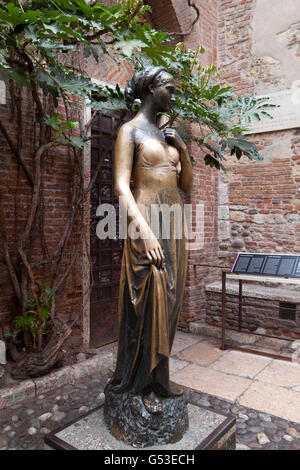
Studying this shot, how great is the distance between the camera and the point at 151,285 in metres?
1.81

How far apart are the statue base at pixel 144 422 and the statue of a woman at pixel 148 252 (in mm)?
37

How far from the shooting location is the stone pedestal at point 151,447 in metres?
1.86

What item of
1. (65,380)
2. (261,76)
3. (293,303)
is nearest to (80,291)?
(65,380)

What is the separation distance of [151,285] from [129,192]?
0.49 meters

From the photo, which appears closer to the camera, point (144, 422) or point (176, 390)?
point (144, 422)

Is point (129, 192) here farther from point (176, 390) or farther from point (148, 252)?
point (176, 390)

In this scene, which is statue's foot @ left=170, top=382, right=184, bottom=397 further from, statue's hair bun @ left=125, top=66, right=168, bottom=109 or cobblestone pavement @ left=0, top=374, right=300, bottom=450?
statue's hair bun @ left=125, top=66, right=168, bottom=109

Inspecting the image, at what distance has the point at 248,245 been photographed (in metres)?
5.11

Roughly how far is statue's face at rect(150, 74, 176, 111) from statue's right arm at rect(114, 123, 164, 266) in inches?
Result: 8.7

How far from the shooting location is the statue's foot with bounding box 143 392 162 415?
1.89 metres

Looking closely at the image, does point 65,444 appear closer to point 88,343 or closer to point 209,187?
point 88,343

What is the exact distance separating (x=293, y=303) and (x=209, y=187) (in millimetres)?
1981

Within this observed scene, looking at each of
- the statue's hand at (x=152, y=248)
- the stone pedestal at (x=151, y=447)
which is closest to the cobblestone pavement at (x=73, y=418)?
the stone pedestal at (x=151, y=447)

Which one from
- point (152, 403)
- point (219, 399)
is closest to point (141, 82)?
point (152, 403)
